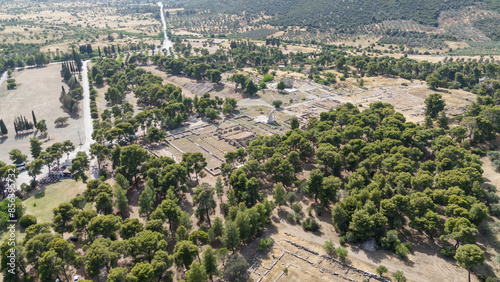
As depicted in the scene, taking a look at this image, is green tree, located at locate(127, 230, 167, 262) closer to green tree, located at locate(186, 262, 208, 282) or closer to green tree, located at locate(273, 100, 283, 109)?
green tree, located at locate(186, 262, 208, 282)

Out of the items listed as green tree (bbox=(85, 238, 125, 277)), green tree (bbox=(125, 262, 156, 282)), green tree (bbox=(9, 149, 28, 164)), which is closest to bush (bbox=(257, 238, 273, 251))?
green tree (bbox=(125, 262, 156, 282))

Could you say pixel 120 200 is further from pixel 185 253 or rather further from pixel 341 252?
pixel 341 252

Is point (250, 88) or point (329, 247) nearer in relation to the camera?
point (329, 247)

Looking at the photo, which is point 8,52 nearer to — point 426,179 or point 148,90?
point 148,90

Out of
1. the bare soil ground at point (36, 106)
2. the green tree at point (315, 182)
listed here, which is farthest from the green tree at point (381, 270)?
the bare soil ground at point (36, 106)

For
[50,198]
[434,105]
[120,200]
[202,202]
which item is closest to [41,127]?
[50,198]

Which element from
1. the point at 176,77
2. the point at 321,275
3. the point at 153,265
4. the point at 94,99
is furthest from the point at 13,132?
the point at 321,275
